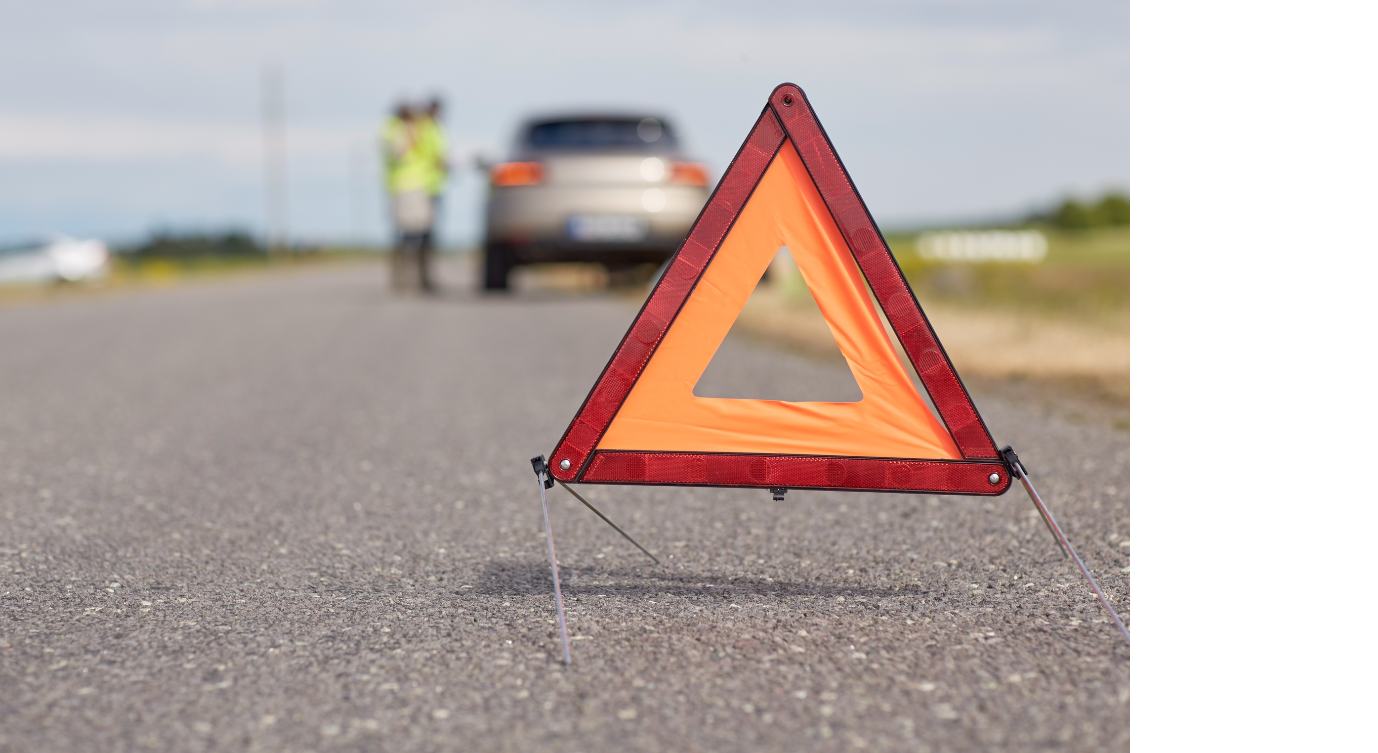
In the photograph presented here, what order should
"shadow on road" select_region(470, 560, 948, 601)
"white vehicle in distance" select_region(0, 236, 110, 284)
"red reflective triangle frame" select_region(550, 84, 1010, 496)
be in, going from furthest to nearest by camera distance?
1. "white vehicle in distance" select_region(0, 236, 110, 284)
2. "shadow on road" select_region(470, 560, 948, 601)
3. "red reflective triangle frame" select_region(550, 84, 1010, 496)

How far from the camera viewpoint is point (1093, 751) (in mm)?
2035

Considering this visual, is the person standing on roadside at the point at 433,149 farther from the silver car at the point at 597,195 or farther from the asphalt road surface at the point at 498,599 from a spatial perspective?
the asphalt road surface at the point at 498,599

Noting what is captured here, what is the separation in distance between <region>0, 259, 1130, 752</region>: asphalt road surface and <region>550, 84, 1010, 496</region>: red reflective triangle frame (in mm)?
319

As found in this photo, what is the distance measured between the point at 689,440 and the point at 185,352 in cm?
752

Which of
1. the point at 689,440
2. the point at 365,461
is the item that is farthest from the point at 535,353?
the point at 689,440

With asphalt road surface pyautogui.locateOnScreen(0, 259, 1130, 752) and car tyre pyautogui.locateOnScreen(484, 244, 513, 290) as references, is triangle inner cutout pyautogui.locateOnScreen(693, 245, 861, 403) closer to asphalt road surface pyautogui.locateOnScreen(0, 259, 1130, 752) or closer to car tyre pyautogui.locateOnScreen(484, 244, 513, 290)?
asphalt road surface pyautogui.locateOnScreen(0, 259, 1130, 752)

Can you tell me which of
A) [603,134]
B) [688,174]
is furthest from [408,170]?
[688,174]

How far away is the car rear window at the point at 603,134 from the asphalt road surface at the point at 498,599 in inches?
259

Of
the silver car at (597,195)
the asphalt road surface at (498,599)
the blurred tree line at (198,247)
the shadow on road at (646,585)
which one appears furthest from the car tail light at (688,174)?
the blurred tree line at (198,247)

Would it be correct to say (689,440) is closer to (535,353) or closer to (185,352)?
(535,353)

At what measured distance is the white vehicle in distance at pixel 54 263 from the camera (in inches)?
989

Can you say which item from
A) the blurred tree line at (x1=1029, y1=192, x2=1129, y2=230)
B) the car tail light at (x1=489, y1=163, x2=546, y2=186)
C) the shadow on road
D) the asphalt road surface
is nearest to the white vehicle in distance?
the car tail light at (x1=489, y1=163, x2=546, y2=186)

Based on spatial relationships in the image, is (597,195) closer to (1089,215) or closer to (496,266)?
(496,266)

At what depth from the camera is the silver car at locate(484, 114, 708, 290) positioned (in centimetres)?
1189
